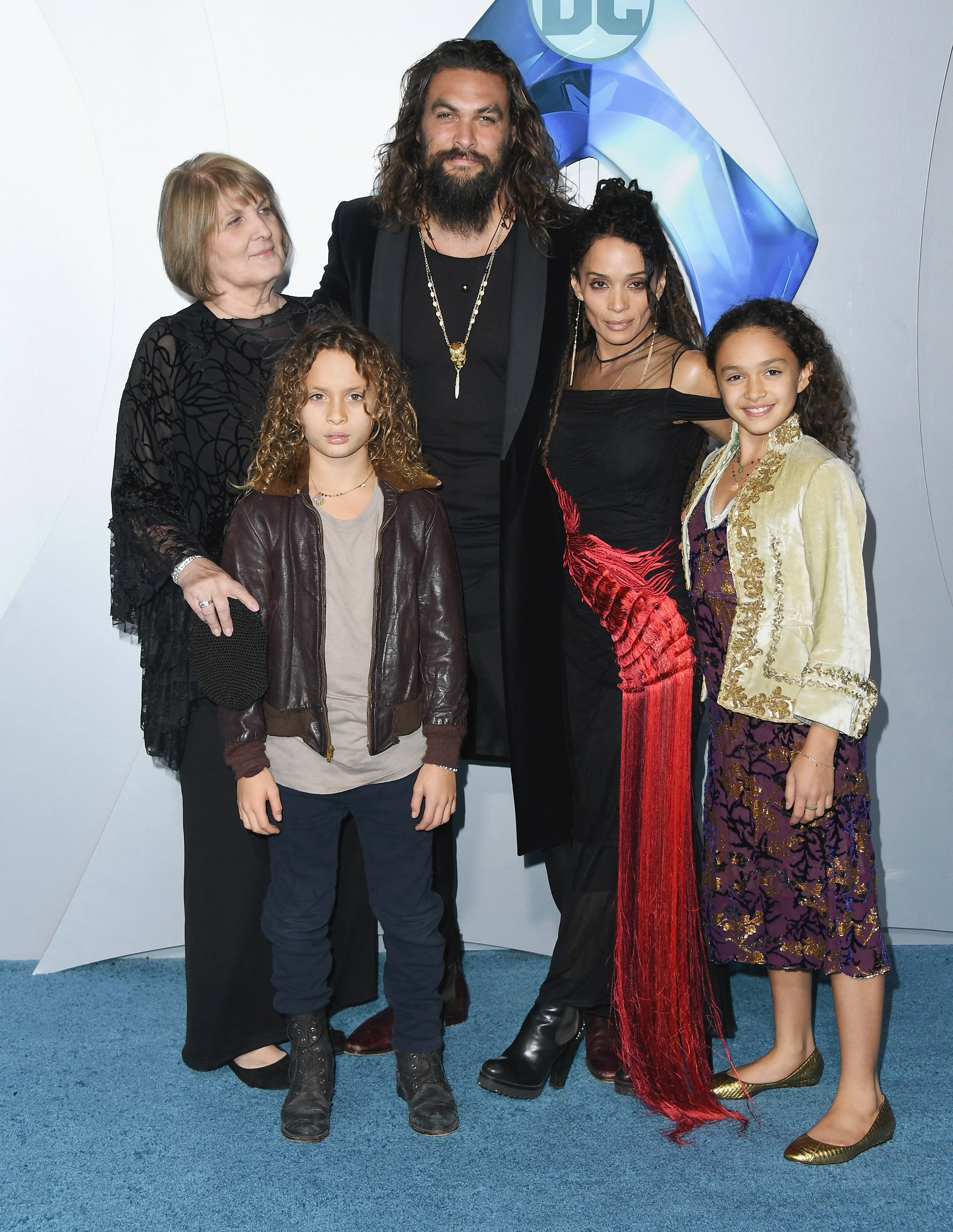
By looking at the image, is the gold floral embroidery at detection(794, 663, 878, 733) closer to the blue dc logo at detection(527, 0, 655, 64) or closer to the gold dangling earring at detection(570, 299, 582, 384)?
the gold dangling earring at detection(570, 299, 582, 384)

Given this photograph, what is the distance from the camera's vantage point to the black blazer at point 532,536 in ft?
7.03

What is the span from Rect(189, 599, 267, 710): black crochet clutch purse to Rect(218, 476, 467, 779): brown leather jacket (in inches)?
1.9

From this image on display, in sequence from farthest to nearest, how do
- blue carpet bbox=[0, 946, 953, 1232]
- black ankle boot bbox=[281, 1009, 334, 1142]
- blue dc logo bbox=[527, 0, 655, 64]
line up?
blue dc logo bbox=[527, 0, 655, 64] → black ankle boot bbox=[281, 1009, 334, 1142] → blue carpet bbox=[0, 946, 953, 1232]

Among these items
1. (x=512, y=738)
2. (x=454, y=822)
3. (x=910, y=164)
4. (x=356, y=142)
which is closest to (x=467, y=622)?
(x=512, y=738)

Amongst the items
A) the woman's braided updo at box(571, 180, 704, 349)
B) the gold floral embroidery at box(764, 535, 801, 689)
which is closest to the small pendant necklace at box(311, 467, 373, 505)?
the woman's braided updo at box(571, 180, 704, 349)

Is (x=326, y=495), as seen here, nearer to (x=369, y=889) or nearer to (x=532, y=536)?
(x=532, y=536)

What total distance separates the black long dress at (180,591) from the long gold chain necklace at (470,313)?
0.80 ft

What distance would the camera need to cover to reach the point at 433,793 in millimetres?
2012

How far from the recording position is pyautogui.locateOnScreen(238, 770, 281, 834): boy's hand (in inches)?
78.4

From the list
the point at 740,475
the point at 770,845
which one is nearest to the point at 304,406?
the point at 740,475

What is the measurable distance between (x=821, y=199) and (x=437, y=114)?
1.02 meters

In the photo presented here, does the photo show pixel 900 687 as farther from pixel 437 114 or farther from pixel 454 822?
pixel 437 114

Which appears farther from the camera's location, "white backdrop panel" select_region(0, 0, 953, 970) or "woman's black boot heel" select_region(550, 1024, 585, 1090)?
"white backdrop panel" select_region(0, 0, 953, 970)

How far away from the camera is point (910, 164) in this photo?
8.70 feet
